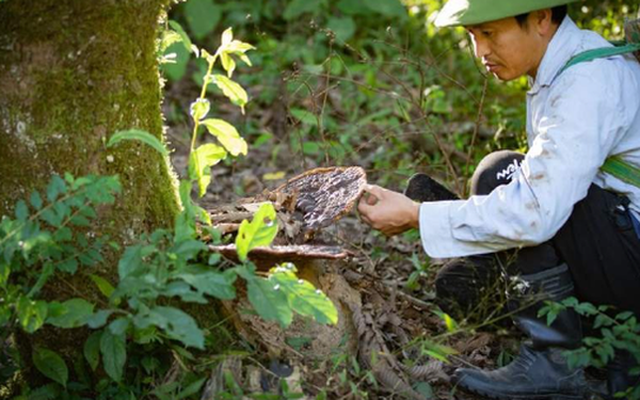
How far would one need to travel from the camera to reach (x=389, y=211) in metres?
2.90

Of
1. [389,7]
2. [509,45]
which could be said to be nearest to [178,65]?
[389,7]

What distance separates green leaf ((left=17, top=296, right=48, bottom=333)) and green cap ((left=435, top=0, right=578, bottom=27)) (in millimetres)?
1474

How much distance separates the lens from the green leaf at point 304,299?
94.8 inches

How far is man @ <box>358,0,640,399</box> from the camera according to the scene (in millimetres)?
2746

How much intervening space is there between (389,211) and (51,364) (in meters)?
1.08

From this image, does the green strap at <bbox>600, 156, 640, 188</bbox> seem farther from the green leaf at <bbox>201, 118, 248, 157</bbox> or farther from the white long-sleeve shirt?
the green leaf at <bbox>201, 118, 248, 157</bbox>

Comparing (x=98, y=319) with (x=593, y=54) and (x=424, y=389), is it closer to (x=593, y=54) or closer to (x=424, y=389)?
(x=424, y=389)

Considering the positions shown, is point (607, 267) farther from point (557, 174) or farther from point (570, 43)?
point (570, 43)

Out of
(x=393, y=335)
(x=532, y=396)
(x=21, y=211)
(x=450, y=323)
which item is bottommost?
(x=532, y=396)

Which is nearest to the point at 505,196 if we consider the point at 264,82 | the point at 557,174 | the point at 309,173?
the point at 557,174

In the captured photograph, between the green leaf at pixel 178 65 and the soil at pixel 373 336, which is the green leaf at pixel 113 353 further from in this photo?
the green leaf at pixel 178 65

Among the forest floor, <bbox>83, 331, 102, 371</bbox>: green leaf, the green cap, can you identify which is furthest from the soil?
the green cap

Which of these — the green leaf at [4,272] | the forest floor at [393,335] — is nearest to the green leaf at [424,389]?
the forest floor at [393,335]

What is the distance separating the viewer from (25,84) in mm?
2633
